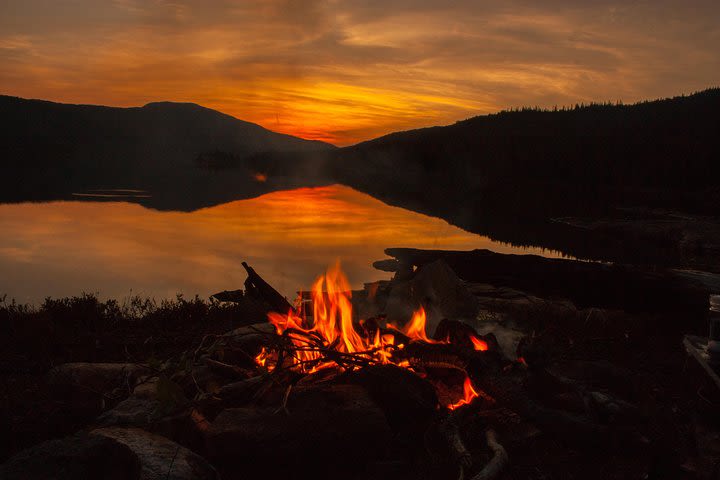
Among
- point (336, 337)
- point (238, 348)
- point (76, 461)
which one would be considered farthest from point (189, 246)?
point (76, 461)

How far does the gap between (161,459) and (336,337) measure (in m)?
2.13

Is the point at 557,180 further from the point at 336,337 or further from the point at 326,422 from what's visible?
the point at 326,422

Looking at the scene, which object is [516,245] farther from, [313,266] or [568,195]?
[568,195]

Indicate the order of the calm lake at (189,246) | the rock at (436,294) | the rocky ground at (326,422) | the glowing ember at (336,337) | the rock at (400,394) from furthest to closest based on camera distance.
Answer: the calm lake at (189,246), the rock at (436,294), the glowing ember at (336,337), the rock at (400,394), the rocky ground at (326,422)

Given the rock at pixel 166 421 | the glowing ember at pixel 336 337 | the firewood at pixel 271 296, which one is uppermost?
the firewood at pixel 271 296

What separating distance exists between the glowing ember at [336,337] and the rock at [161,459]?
1138 millimetres

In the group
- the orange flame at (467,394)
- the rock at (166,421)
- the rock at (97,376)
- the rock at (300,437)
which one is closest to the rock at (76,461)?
the rock at (300,437)

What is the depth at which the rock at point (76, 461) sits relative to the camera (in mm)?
3578

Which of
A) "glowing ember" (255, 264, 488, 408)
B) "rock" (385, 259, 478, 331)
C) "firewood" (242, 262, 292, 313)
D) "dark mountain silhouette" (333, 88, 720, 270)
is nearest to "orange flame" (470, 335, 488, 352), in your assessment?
"glowing ember" (255, 264, 488, 408)

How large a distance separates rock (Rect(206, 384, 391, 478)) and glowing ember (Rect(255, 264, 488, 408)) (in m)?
0.61

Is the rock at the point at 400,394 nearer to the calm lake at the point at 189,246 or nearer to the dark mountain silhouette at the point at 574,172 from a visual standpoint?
the calm lake at the point at 189,246

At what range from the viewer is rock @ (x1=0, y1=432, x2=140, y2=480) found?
11.7ft

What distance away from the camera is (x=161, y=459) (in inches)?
158

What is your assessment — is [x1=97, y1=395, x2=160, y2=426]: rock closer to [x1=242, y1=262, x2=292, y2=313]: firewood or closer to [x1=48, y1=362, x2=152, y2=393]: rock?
[x1=48, y1=362, x2=152, y2=393]: rock
